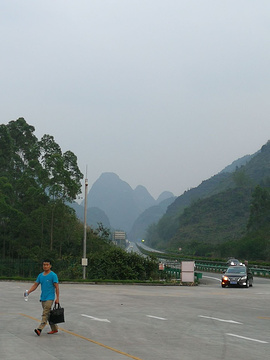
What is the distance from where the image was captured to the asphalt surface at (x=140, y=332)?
11.0 meters

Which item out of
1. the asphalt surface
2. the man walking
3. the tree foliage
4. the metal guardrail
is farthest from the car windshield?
the tree foliage

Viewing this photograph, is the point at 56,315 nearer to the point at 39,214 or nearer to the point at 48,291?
the point at 48,291

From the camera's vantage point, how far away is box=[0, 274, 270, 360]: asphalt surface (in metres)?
11.0

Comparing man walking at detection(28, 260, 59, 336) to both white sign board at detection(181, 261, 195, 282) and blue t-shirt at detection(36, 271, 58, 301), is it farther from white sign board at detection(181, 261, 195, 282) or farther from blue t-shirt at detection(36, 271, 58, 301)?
white sign board at detection(181, 261, 195, 282)

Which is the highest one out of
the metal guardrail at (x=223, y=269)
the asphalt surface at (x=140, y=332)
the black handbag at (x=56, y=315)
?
the metal guardrail at (x=223, y=269)

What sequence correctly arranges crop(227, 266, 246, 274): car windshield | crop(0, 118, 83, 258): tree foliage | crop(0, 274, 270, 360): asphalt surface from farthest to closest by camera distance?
crop(0, 118, 83, 258): tree foliage < crop(227, 266, 246, 274): car windshield < crop(0, 274, 270, 360): asphalt surface

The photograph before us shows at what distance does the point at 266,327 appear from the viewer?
52.1 ft

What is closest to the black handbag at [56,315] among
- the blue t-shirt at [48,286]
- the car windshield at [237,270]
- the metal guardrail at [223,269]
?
the blue t-shirt at [48,286]

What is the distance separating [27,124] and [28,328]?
85.1 meters

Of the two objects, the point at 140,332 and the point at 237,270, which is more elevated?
the point at 237,270

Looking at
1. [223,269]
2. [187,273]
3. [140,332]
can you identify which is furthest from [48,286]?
[223,269]

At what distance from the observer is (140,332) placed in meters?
→ 14.2

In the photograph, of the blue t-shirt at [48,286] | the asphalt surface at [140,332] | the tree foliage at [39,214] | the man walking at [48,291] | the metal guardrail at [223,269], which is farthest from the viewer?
the tree foliage at [39,214]

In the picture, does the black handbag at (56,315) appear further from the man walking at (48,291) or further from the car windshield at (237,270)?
the car windshield at (237,270)
